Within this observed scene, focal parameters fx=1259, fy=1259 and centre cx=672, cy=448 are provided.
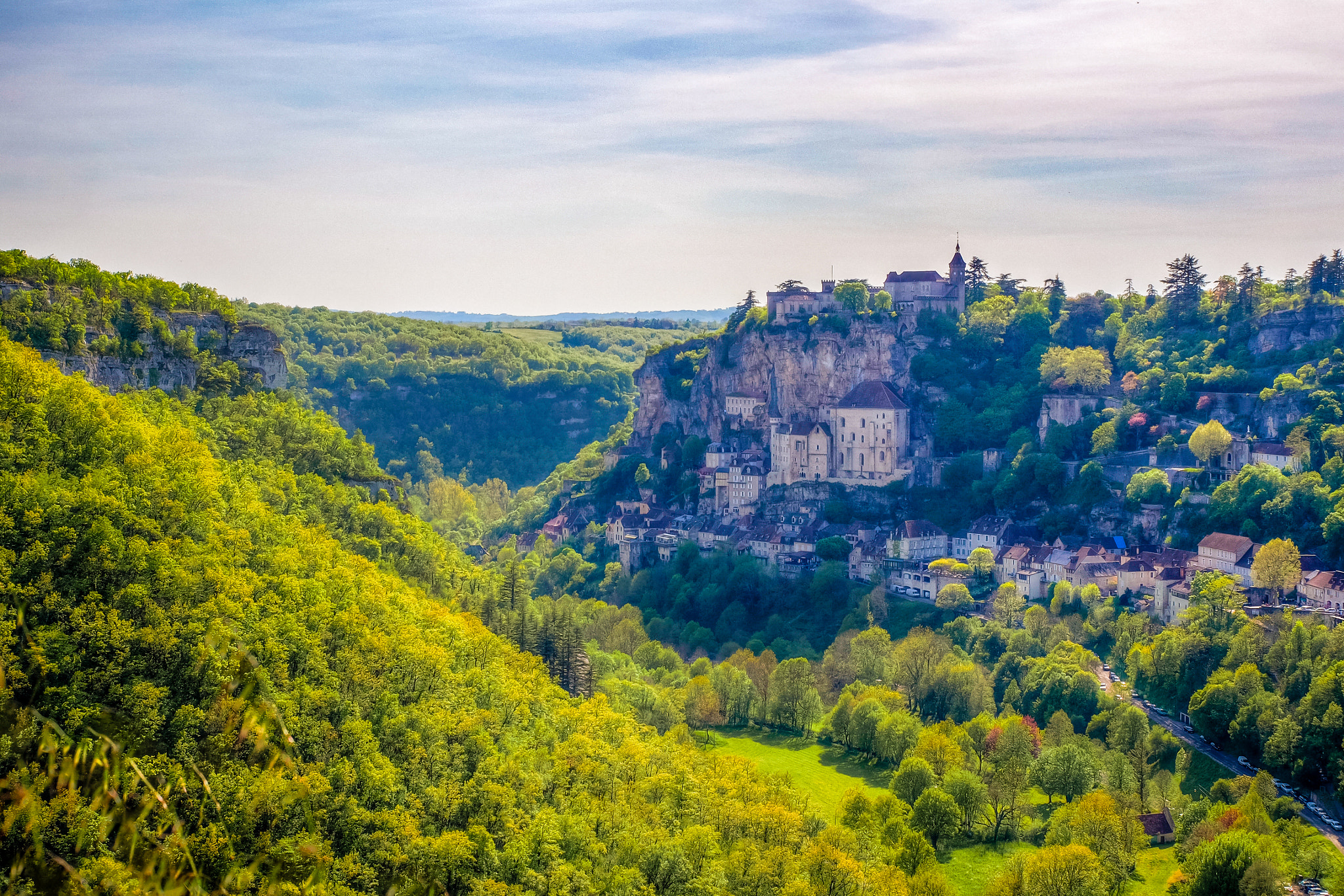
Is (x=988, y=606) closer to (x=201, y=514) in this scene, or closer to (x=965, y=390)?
(x=965, y=390)

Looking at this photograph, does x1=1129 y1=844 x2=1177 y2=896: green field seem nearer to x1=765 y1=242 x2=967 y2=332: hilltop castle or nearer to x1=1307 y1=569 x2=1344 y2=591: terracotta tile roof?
x1=1307 y1=569 x2=1344 y2=591: terracotta tile roof

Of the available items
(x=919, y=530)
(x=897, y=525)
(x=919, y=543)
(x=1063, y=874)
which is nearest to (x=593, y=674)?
(x=1063, y=874)

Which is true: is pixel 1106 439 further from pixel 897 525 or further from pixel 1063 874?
pixel 1063 874

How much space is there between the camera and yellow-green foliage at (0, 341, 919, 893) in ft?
80.6

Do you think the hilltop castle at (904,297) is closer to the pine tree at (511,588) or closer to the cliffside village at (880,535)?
the cliffside village at (880,535)

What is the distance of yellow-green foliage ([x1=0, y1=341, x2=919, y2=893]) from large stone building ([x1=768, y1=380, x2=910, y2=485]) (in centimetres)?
4865

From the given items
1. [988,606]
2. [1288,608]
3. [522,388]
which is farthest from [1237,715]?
[522,388]

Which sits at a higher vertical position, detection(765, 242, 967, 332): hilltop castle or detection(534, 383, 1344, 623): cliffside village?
detection(765, 242, 967, 332): hilltop castle

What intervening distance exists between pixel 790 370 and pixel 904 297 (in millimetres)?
12078

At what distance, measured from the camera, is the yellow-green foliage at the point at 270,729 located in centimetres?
2456

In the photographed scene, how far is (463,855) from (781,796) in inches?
599

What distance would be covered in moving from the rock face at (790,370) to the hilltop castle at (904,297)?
2.16 metres

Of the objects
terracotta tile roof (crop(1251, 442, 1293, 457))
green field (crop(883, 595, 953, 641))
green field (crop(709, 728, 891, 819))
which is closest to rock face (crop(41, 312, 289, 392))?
green field (crop(709, 728, 891, 819))

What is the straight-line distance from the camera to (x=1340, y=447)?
7025cm
